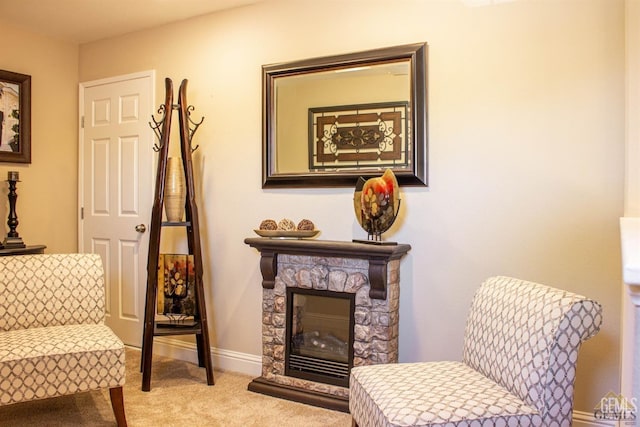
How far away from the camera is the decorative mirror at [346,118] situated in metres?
2.76

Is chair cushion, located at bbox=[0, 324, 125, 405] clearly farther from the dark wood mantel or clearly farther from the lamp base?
the lamp base

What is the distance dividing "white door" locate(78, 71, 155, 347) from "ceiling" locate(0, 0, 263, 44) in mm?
396

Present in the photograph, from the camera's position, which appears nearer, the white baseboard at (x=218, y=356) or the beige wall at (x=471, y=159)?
the beige wall at (x=471, y=159)

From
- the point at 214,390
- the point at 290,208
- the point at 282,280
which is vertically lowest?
the point at 214,390

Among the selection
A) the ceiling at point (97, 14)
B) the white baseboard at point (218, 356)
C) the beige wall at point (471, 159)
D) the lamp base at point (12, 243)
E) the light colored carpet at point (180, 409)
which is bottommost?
the light colored carpet at point (180, 409)

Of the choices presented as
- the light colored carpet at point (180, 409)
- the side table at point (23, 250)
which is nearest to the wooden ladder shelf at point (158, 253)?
the light colored carpet at point (180, 409)

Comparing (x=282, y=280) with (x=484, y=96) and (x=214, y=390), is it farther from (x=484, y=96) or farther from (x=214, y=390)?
(x=484, y=96)

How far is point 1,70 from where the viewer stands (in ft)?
12.2

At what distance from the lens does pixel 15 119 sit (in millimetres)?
3836

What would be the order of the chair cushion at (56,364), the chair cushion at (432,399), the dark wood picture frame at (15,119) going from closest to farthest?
the chair cushion at (432,399)
the chair cushion at (56,364)
the dark wood picture frame at (15,119)

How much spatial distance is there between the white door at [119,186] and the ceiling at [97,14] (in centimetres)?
40

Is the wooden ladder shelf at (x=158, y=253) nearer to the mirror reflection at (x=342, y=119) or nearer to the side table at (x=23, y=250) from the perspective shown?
the mirror reflection at (x=342, y=119)

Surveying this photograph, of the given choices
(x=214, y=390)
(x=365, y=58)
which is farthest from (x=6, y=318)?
(x=365, y=58)

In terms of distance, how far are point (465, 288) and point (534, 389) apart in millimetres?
1004
